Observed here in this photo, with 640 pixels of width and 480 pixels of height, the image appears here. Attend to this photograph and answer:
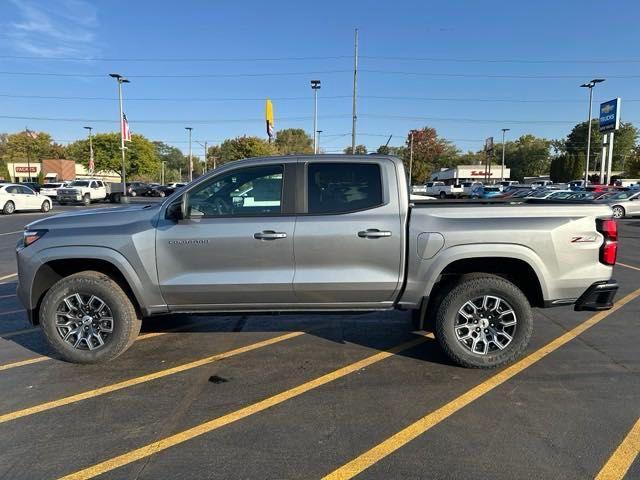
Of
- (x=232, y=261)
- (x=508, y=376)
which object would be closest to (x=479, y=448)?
(x=508, y=376)

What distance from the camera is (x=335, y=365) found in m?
4.60

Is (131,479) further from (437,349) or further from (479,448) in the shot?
(437,349)

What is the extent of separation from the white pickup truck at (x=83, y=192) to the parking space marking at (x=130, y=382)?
32009 mm

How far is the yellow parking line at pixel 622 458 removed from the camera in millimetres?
2882

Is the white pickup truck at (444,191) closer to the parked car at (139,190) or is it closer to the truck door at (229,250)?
the parked car at (139,190)

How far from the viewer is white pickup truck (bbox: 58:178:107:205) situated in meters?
32.7

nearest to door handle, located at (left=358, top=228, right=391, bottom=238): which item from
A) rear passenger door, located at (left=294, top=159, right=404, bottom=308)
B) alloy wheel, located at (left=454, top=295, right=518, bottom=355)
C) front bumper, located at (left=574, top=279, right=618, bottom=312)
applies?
rear passenger door, located at (left=294, top=159, right=404, bottom=308)

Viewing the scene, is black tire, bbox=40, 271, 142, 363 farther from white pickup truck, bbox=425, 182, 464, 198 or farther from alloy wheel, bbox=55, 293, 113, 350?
white pickup truck, bbox=425, 182, 464, 198

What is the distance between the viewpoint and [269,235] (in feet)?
14.1

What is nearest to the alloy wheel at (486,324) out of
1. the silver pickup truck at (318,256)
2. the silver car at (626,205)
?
the silver pickup truck at (318,256)

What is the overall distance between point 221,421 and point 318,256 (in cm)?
159

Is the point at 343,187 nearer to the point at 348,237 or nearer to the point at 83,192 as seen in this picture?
the point at 348,237

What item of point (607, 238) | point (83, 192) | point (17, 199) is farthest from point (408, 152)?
point (607, 238)

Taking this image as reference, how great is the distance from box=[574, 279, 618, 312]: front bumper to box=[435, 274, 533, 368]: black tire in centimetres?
50
